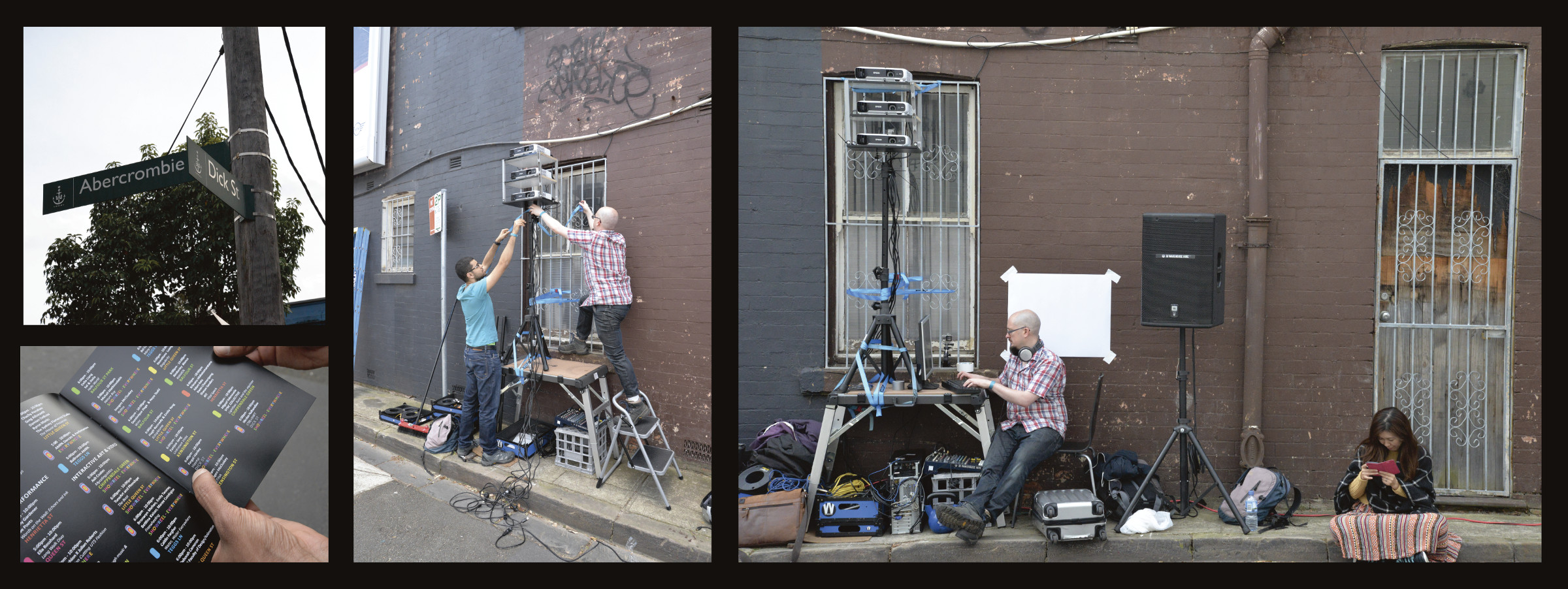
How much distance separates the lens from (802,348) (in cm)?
419

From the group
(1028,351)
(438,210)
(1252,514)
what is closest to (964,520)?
(1028,351)

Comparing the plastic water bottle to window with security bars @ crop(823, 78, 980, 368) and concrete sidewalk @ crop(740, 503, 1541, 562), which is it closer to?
concrete sidewalk @ crop(740, 503, 1541, 562)

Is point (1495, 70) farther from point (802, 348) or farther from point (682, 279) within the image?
point (682, 279)

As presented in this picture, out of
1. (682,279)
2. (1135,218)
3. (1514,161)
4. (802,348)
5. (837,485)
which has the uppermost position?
(1514,161)

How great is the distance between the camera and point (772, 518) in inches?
139

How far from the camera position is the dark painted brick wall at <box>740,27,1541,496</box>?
398cm

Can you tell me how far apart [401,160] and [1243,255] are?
6.83 m

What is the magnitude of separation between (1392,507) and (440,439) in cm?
617

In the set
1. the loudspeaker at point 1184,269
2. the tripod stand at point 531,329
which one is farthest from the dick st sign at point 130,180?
the loudspeaker at point 1184,269

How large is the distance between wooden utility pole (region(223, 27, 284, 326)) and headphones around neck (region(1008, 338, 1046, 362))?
373 centimetres

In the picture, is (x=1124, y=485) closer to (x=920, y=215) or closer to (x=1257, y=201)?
(x=1257, y=201)

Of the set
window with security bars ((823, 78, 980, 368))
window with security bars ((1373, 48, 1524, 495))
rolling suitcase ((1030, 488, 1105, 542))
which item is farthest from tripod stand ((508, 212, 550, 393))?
window with security bars ((1373, 48, 1524, 495))

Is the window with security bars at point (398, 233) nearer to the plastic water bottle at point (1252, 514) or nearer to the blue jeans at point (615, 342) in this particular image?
the blue jeans at point (615, 342)

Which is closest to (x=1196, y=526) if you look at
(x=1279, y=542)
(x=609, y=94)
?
(x=1279, y=542)
